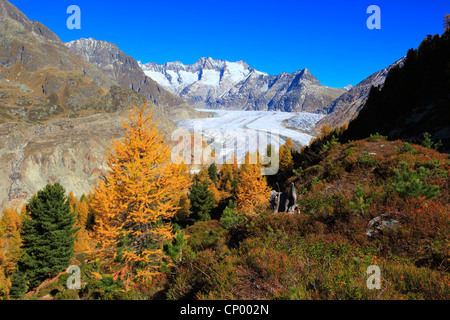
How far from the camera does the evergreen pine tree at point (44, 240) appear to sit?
24.2 meters

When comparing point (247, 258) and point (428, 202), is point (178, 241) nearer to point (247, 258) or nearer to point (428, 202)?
point (247, 258)

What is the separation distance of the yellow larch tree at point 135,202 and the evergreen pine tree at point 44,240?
2094cm

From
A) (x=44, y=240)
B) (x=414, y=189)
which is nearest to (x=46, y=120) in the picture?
(x=44, y=240)

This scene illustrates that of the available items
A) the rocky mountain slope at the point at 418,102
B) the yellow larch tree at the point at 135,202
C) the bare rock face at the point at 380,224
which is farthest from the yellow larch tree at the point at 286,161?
the bare rock face at the point at 380,224

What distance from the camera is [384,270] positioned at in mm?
4242

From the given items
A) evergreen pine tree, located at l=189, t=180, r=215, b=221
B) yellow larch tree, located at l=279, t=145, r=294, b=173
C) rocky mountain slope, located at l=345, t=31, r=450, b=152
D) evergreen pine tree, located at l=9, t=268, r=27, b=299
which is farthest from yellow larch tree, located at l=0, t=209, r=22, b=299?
yellow larch tree, located at l=279, t=145, r=294, b=173

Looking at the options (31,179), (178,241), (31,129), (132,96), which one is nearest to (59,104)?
(31,129)

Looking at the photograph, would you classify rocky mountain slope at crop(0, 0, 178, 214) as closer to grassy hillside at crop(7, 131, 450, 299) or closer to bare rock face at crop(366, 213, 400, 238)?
grassy hillside at crop(7, 131, 450, 299)

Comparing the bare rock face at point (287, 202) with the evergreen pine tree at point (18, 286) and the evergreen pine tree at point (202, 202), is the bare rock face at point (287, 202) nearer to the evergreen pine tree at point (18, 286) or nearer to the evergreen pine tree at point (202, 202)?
the evergreen pine tree at point (18, 286)

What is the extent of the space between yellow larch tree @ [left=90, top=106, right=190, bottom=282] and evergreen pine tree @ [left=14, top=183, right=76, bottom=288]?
68.7 ft

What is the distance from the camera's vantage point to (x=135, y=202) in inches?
362

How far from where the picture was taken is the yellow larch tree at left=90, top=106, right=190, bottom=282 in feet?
28.2
